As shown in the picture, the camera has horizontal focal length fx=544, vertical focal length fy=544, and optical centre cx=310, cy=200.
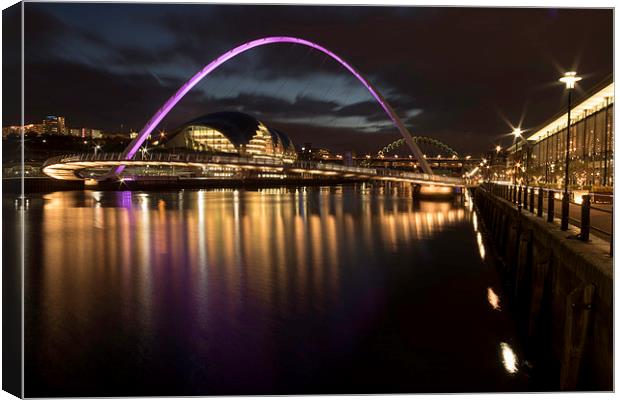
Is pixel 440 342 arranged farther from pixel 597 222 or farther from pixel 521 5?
pixel 521 5

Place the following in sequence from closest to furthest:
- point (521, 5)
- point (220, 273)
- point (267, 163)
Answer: point (521, 5)
point (220, 273)
point (267, 163)

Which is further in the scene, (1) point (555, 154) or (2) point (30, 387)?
(1) point (555, 154)

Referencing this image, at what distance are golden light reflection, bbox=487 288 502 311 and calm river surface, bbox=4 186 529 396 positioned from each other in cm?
7

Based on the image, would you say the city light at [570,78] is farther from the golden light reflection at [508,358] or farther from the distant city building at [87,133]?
the distant city building at [87,133]

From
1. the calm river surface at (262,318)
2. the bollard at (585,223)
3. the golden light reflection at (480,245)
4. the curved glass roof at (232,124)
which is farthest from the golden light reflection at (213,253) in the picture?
the curved glass roof at (232,124)

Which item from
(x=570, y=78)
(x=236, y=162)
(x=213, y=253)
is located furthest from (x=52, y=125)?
(x=570, y=78)

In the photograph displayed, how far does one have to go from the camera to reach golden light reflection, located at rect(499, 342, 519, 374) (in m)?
8.27

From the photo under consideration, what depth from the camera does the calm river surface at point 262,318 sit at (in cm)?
793

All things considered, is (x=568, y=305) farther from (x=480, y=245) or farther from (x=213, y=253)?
(x=480, y=245)

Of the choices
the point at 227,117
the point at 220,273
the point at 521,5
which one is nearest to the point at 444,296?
the point at 220,273

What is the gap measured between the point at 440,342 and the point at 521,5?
227 inches

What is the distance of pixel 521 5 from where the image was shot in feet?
19.4

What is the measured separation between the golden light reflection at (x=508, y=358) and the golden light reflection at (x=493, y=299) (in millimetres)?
2855

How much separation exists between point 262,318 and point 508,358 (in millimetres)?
4806
